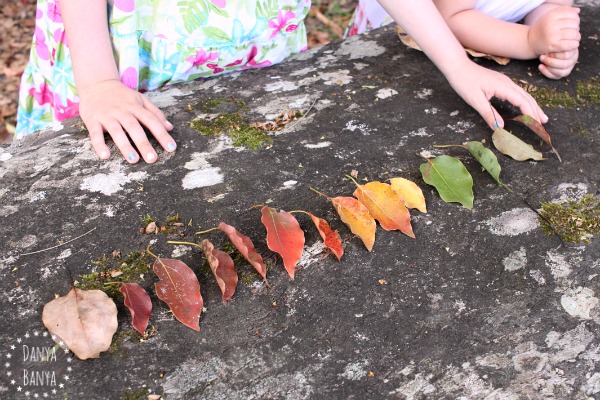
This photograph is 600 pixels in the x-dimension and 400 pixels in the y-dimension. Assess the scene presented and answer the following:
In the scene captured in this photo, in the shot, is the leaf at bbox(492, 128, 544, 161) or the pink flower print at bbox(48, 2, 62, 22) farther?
the pink flower print at bbox(48, 2, 62, 22)

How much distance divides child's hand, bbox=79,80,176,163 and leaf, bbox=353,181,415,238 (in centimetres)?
45

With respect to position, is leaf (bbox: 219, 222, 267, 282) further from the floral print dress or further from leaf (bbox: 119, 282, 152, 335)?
the floral print dress

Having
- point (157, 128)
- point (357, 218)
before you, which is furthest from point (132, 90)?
point (357, 218)

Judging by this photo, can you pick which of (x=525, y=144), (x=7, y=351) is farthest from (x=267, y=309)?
(x=525, y=144)

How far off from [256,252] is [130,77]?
0.82m

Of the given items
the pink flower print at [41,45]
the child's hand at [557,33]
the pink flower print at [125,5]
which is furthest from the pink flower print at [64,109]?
the child's hand at [557,33]

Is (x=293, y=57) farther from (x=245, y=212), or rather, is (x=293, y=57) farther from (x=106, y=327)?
(x=106, y=327)

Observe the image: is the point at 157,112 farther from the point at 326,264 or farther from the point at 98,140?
the point at 326,264

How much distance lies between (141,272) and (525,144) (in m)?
0.87

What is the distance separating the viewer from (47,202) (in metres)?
1.24

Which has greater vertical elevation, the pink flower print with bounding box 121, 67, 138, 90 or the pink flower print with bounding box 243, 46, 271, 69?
the pink flower print with bounding box 121, 67, 138, 90

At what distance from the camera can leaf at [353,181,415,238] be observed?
1177mm

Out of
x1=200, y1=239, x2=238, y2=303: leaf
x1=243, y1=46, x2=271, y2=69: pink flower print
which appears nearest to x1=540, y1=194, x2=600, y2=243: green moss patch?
x1=200, y1=239, x2=238, y2=303: leaf

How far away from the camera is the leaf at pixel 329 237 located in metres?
1.12
